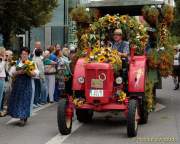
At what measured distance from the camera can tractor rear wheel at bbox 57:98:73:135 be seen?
10884mm

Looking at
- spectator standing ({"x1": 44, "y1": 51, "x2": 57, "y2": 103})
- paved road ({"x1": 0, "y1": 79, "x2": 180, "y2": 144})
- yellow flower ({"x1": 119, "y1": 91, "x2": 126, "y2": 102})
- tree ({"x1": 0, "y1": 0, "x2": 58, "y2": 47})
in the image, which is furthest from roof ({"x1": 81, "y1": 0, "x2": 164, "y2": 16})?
tree ({"x1": 0, "y1": 0, "x2": 58, "y2": 47})

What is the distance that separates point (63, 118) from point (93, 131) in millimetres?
1062

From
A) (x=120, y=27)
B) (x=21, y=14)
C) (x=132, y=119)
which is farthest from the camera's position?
(x=21, y=14)

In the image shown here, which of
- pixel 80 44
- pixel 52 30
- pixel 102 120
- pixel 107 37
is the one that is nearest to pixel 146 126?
pixel 102 120

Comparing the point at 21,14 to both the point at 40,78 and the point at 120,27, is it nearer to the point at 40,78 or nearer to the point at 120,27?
the point at 40,78

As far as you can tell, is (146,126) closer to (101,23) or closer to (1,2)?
(101,23)

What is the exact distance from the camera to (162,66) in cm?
1419

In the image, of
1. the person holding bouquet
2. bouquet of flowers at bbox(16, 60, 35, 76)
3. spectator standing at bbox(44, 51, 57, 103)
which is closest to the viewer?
bouquet of flowers at bbox(16, 60, 35, 76)

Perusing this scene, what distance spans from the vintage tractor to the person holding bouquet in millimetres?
1180

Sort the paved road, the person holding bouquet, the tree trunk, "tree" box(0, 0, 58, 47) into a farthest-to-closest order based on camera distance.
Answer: the tree trunk < "tree" box(0, 0, 58, 47) < the person holding bouquet < the paved road

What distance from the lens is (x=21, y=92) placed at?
12578 mm

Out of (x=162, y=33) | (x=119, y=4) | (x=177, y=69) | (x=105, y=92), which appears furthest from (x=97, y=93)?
(x=177, y=69)

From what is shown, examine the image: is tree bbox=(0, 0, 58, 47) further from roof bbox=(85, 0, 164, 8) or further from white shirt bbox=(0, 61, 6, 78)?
white shirt bbox=(0, 61, 6, 78)

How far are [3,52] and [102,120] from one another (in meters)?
2.76
